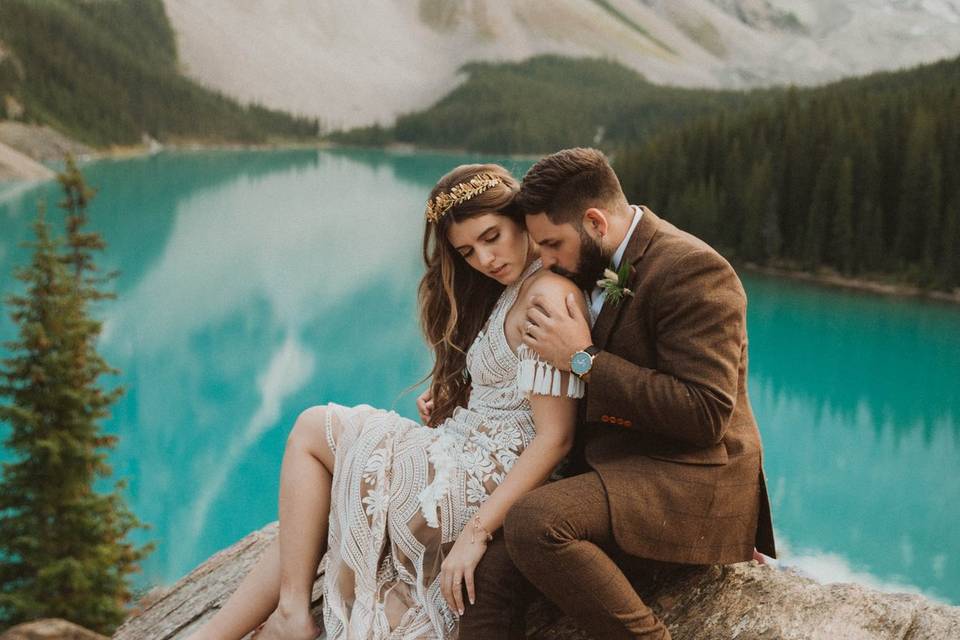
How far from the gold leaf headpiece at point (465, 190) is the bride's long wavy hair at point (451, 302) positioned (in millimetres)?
29

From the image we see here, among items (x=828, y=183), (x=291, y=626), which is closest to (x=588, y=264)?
(x=291, y=626)

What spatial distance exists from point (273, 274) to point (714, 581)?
3240 centimetres

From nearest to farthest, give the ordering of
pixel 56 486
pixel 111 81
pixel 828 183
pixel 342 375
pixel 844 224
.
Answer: pixel 56 486, pixel 342 375, pixel 844 224, pixel 828 183, pixel 111 81

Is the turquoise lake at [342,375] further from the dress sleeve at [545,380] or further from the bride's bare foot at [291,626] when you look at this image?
the bride's bare foot at [291,626]

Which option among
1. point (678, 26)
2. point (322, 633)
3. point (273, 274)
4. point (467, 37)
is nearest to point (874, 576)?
point (322, 633)

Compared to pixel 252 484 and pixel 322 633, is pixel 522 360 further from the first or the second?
pixel 252 484

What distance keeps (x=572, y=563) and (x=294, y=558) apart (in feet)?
2.68

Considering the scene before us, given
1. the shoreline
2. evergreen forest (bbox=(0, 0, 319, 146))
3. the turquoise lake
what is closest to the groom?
the turquoise lake

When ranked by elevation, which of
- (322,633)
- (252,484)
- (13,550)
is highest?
(322,633)

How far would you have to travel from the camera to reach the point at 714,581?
2.36 m

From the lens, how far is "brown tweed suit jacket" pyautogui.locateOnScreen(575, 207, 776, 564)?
188 centimetres

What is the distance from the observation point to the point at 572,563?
74.2 inches

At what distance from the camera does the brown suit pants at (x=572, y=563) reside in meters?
1.89

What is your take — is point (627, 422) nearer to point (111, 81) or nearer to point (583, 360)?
point (583, 360)
